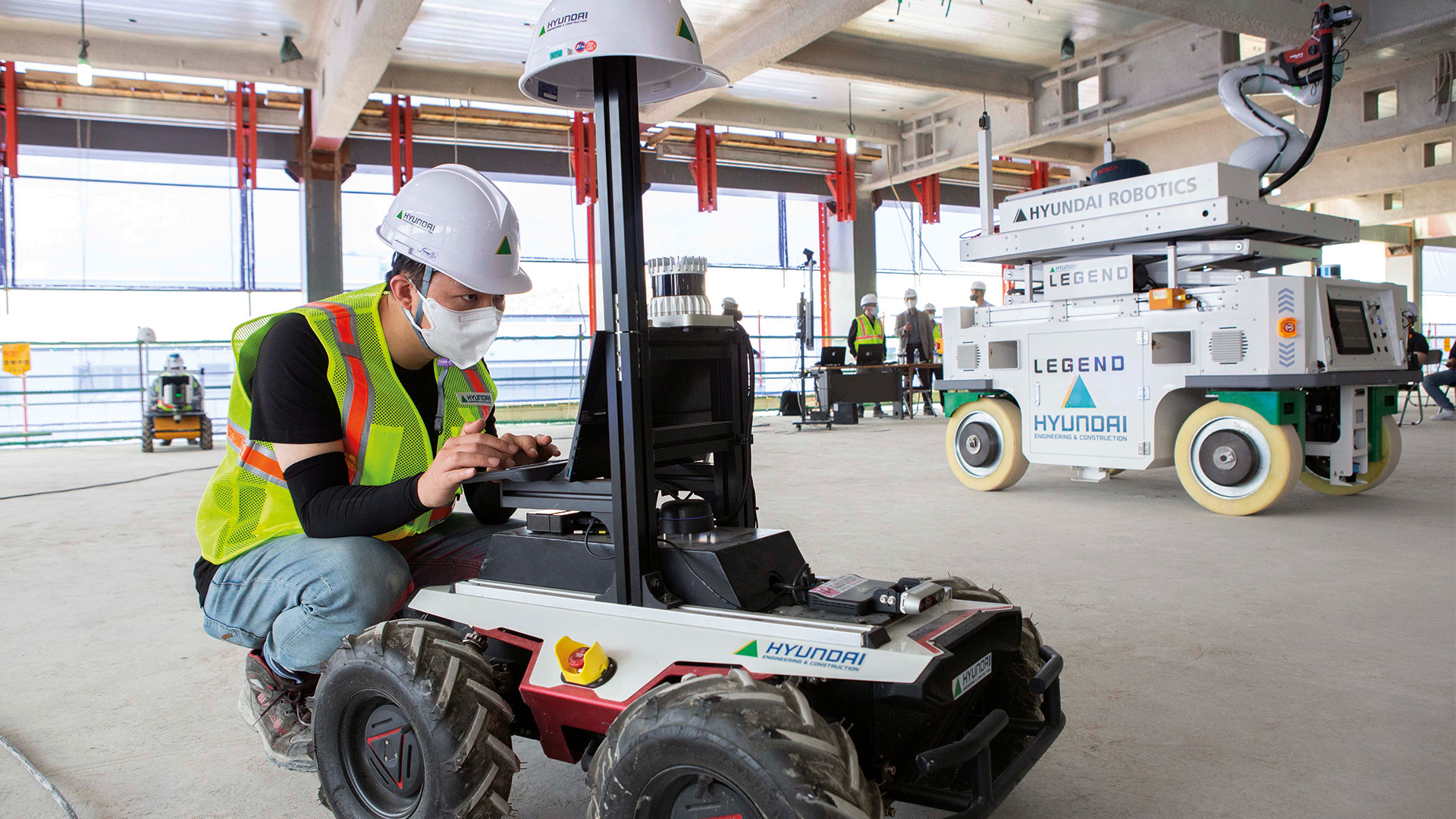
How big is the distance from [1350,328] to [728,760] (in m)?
4.56

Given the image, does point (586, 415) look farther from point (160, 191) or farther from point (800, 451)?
point (160, 191)

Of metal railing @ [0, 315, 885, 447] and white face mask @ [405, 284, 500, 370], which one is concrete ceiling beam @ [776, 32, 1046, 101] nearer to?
metal railing @ [0, 315, 885, 447]

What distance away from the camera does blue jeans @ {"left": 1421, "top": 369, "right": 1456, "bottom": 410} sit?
984 cm

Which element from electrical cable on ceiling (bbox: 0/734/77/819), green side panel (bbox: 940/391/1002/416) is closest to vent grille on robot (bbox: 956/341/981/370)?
green side panel (bbox: 940/391/1002/416)

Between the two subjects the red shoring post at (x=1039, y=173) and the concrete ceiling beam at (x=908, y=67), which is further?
the red shoring post at (x=1039, y=173)

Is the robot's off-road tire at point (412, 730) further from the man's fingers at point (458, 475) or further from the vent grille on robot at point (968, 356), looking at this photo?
the vent grille on robot at point (968, 356)

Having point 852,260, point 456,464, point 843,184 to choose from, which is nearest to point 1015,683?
point 456,464

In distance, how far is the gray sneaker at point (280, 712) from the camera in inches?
70.0

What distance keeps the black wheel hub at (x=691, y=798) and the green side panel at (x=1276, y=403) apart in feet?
13.1

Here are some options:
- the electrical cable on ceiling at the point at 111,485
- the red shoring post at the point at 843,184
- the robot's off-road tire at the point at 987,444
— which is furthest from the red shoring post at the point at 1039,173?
the electrical cable on ceiling at the point at 111,485

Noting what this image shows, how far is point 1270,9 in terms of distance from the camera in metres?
7.56

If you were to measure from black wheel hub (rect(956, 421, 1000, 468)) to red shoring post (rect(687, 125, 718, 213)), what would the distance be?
26.7 ft

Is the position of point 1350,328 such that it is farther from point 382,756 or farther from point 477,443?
point 382,756

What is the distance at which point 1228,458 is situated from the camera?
4395 millimetres
